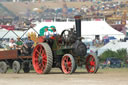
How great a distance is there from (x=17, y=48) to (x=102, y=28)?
184 feet

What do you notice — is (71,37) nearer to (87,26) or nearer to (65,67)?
(65,67)

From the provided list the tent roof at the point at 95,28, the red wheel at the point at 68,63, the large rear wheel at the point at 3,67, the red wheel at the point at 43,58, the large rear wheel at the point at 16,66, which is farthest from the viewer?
the tent roof at the point at 95,28

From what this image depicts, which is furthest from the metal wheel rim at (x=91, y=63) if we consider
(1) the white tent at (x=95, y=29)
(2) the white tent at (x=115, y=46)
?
(1) the white tent at (x=95, y=29)

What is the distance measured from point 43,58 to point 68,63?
955mm

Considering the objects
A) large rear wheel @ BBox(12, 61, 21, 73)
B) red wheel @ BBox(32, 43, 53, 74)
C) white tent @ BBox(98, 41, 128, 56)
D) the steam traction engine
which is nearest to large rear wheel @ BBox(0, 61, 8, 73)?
large rear wheel @ BBox(12, 61, 21, 73)

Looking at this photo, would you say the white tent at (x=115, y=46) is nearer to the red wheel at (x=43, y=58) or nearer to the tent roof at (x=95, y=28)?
the red wheel at (x=43, y=58)

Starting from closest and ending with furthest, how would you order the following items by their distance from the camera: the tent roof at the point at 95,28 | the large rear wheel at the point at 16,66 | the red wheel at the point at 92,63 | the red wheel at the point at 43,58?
the red wheel at the point at 43,58
the red wheel at the point at 92,63
the large rear wheel at the point at 16,66
the tent roof at the point at 95,28

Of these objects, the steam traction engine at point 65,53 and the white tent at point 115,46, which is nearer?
the steam traction engine at point 65,53

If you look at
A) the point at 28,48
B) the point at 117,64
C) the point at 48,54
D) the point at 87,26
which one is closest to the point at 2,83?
the point at 48,54

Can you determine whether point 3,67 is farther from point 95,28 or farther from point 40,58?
point 95,28

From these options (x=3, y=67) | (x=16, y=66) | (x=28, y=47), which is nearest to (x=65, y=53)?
(x=28, y=47)

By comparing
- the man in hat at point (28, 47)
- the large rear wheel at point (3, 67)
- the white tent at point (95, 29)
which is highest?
the man in hat at point (28, 47)

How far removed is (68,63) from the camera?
49.5ft

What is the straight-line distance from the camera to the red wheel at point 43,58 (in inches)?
601
